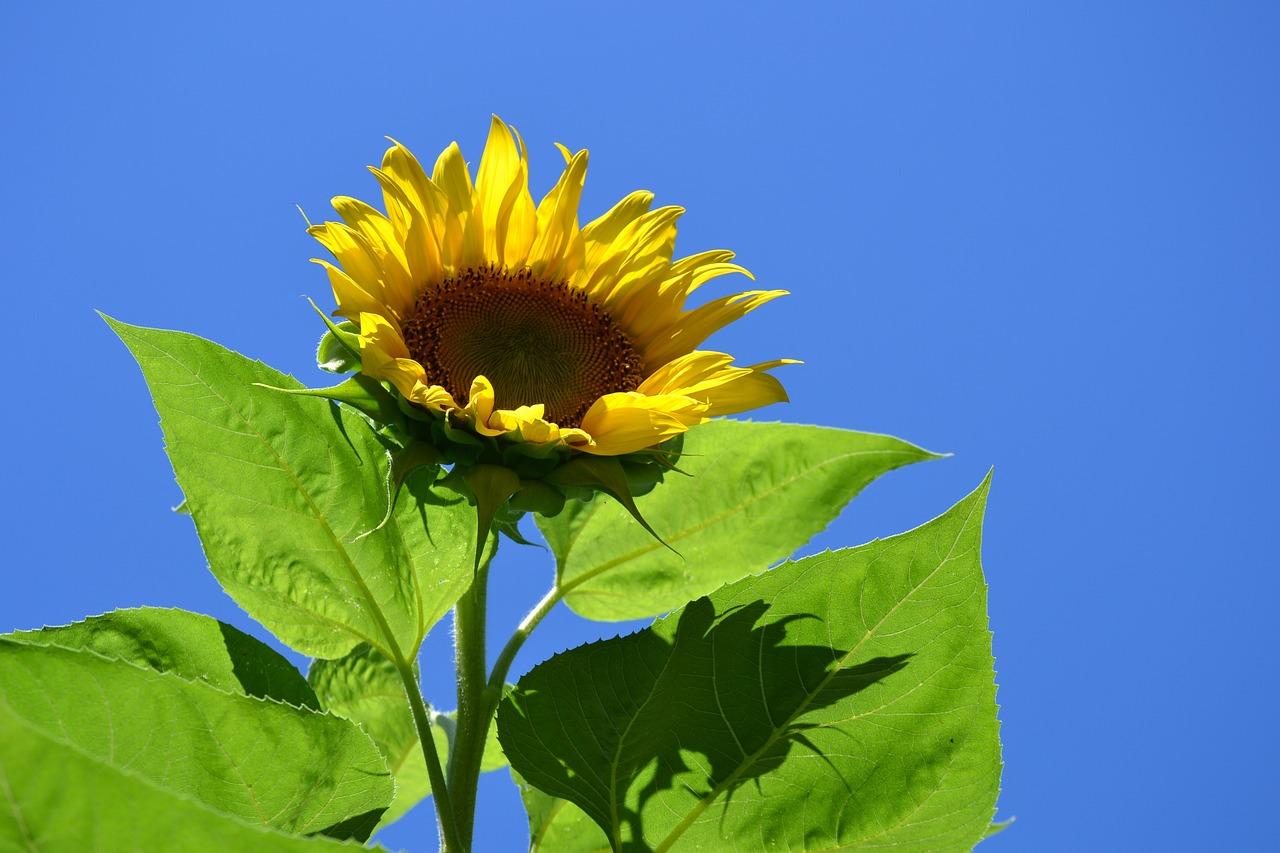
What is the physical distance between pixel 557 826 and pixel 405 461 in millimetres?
707

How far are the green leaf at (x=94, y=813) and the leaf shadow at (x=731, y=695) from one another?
2.53ft

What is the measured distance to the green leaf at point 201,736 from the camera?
58.0 inches

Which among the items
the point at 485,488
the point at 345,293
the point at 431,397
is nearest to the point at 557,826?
the point at 485,488

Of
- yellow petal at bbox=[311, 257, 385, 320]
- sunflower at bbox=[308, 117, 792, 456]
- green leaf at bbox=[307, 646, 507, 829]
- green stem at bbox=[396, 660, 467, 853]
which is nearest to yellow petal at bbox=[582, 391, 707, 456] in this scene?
sunflower at bbox=[308, 117, 792, 456]

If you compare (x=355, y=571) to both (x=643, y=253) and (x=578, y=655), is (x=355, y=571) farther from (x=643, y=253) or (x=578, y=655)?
(x=643, y=253)

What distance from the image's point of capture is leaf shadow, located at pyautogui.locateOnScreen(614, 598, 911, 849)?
179 centimetres

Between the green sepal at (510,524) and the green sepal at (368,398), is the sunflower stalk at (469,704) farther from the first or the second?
the green sepal at (368,398)

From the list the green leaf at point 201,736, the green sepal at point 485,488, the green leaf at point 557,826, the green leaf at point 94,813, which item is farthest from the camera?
the green leaf at point 557,826

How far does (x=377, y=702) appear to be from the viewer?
A: 233 centimetres

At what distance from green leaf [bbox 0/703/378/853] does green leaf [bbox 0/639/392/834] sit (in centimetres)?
31

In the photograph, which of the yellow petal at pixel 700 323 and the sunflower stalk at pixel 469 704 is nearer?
the sunflower stalk at pixel 469 704

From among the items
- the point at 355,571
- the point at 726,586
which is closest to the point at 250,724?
the point at 355,571

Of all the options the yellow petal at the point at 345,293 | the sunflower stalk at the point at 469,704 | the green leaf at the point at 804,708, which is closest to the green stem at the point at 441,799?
the sunflower stalk at the point at 469,704

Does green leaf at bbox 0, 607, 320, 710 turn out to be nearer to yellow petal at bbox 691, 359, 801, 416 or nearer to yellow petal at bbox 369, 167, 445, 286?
yellow petal at bbox 369, 167, 445, 286
